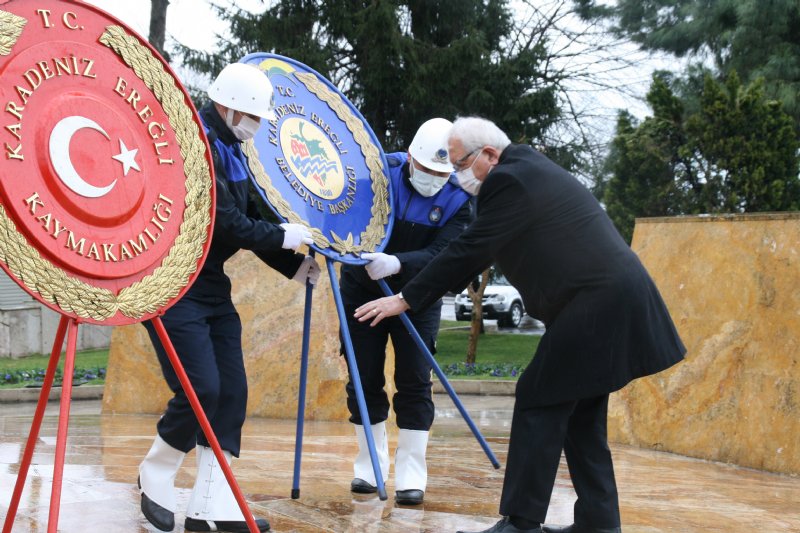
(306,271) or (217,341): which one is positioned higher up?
(306,271)

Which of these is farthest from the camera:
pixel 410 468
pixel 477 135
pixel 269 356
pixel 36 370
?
pixel 36 370

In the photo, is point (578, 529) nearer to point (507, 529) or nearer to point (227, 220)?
point (507, 529)

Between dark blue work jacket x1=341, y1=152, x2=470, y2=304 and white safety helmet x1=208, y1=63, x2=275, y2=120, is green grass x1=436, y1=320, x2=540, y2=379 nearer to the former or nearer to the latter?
dark blue work jacket x1=341, y1=152, x2=470, y2=304

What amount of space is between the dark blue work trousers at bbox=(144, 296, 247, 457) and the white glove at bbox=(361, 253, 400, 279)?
0.72 meters

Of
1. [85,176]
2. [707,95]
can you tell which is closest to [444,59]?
[707,95]

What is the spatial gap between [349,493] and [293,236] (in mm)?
1388

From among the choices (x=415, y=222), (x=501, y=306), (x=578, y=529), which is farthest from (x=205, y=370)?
(x=501, y=306)

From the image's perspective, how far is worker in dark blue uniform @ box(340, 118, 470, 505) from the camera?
466 cm

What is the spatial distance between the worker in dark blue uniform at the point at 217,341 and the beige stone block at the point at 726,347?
10.9 ft

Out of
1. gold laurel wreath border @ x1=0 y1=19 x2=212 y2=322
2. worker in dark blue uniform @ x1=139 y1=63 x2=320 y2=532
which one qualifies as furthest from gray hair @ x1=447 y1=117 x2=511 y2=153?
gold laurel wreath border @ x1=0 y1=19 x2=212 y2=322

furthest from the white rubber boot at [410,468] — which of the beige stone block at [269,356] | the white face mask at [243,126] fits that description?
the beige stone block at [269,356]

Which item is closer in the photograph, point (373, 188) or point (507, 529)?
point (507, 529)

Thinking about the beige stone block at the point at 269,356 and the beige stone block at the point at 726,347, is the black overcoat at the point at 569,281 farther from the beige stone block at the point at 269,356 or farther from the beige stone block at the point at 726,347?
the beige stone block at the point at 269,356

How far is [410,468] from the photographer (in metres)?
4.62
